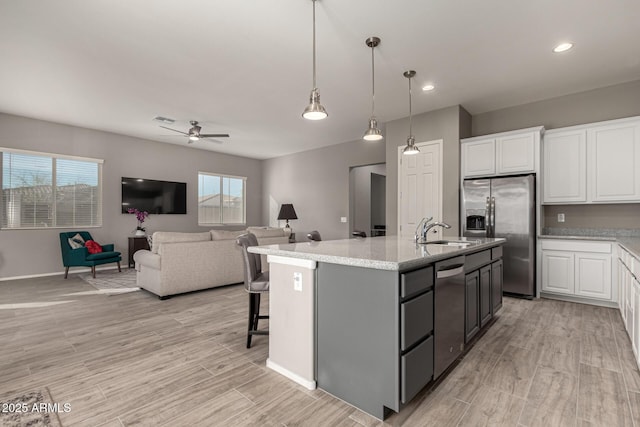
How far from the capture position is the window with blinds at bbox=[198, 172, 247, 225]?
812 centimetres

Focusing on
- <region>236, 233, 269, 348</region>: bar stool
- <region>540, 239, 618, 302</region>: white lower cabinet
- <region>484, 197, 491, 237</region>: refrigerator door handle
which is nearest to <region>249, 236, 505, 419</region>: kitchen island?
<region>236, 233, 269, 348</region>: bar stool

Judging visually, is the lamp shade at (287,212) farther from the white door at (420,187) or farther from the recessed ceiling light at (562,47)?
the recessed ceiling light at (562,47)

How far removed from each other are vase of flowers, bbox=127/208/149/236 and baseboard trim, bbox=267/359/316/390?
568cm

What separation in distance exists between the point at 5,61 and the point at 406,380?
5189 millimetres

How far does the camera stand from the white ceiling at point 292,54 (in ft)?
8.50

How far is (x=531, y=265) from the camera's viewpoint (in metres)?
4.11

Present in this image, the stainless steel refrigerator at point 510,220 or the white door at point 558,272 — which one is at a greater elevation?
the stainless steel refrigerator at point 510,220

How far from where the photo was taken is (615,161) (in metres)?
3.82

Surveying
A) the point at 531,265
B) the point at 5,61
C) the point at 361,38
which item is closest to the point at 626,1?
the point at 361,38

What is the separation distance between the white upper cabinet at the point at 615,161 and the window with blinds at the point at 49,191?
8557 mm

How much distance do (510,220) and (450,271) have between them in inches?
110

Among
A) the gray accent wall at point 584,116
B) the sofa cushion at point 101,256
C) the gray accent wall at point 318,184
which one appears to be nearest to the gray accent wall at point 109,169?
the sofa cushion at point 101,256

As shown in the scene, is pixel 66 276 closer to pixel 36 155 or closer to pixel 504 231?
pixel 36 155

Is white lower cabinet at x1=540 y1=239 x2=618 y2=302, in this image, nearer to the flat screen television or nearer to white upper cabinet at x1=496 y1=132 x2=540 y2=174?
white upper cabinet at x1=496 y1=132 x2=540 y2=174
